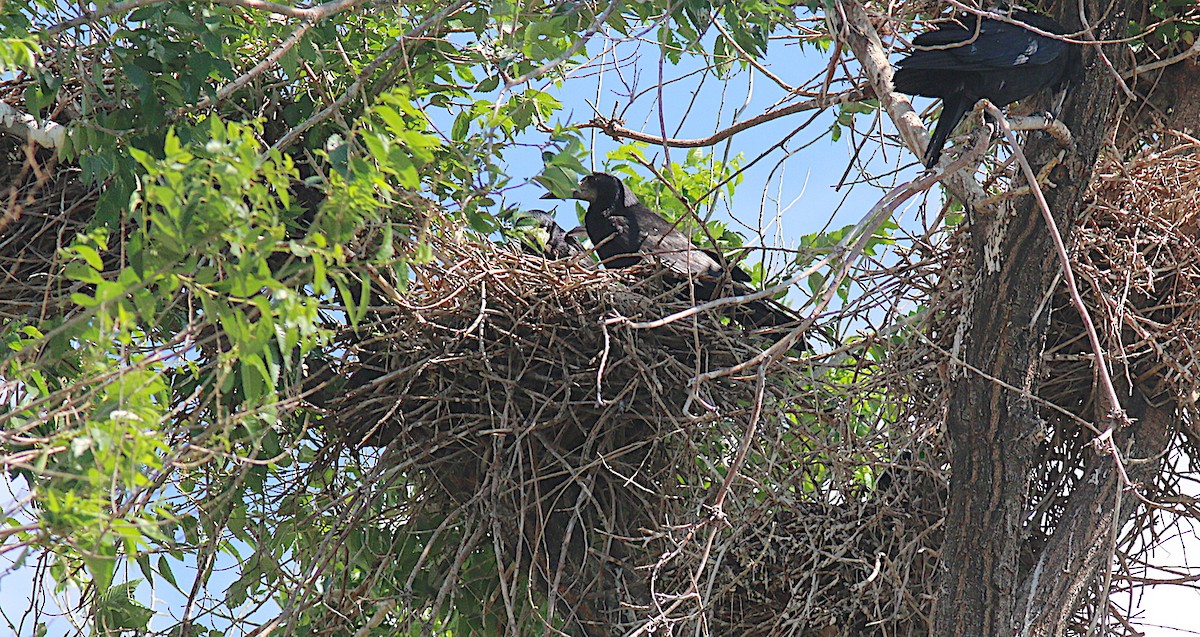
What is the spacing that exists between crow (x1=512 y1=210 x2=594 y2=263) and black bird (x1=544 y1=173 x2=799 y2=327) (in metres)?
0.12

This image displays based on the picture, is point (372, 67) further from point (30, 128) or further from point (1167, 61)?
point (1167, 61)

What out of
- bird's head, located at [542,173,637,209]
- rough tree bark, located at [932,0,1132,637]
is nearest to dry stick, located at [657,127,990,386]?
rough tree bark, located at [932,0,1132,637]

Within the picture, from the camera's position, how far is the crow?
4.20 metres

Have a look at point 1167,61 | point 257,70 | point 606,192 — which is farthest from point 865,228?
point 606,192

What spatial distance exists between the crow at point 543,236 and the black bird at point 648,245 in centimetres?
12

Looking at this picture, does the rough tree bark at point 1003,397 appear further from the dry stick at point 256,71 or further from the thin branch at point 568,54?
the dry stick at point 256,71

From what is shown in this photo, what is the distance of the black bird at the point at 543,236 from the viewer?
4.20 m

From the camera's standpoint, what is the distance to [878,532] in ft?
13.8

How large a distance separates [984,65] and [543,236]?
1608mm

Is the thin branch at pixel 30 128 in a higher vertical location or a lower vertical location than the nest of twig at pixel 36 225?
higher

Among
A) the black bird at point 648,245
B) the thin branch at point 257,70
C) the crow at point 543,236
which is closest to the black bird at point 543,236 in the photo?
the crow at point 543,236

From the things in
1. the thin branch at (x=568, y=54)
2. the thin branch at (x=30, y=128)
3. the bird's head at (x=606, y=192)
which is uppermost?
the bird's head at (x=606, y=192)

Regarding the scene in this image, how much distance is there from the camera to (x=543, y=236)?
183 inches

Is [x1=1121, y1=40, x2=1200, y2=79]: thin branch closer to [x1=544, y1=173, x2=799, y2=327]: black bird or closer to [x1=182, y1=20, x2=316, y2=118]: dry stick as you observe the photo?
[x1=544, y1=173, x2=799, y2=327]: black bird
